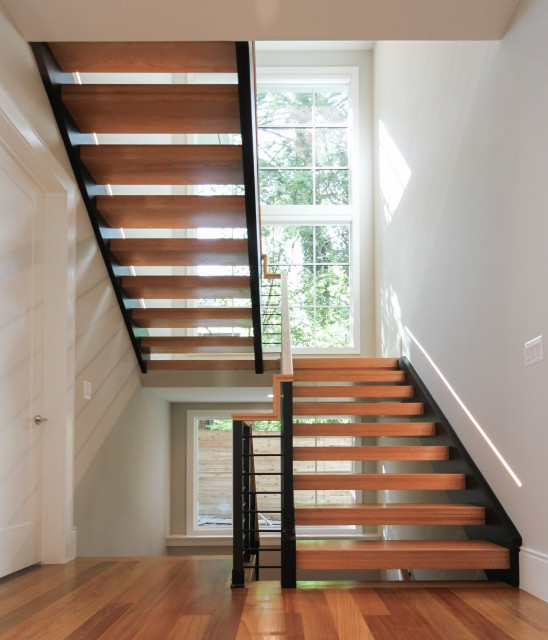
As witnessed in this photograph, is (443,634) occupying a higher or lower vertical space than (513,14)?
lower

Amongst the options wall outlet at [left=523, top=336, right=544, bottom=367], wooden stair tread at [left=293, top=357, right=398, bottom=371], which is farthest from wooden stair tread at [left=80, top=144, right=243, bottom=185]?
wall outlet at [left=523, top=336, right=544, bottom=367]

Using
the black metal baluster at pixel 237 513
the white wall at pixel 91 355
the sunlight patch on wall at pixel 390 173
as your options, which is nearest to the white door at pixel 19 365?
the white wall at pixel 91 355

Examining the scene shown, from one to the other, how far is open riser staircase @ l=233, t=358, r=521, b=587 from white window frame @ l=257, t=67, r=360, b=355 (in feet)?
7.57

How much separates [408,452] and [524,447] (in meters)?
1.22

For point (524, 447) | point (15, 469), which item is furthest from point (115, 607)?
point (524, 447)

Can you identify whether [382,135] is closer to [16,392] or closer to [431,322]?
[431,322]

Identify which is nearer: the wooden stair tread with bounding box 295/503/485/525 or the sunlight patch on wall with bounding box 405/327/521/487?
the sunlight patch on wall with bounding box 405/327/521/487

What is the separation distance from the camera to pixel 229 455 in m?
8.27

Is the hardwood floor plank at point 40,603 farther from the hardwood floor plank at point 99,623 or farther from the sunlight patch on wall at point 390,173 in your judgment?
the sunlight patch on wall at point 390,173

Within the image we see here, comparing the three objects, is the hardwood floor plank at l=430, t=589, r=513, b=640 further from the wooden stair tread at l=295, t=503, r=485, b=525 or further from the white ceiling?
the white ceiling

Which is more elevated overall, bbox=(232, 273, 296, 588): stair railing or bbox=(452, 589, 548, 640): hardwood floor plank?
bbox=(232, 273, 296, 588): stair railing

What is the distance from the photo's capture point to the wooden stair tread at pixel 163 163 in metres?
4.42

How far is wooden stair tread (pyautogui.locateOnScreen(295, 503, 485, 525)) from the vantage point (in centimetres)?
370

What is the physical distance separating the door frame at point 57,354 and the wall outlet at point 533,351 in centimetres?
255
